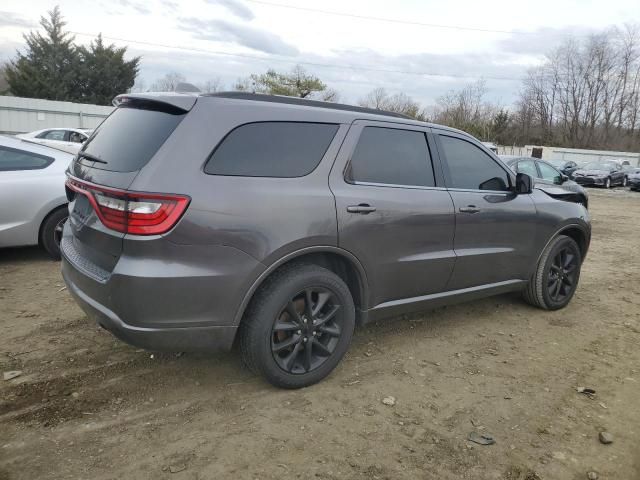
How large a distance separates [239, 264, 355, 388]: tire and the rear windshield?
3.33 ft

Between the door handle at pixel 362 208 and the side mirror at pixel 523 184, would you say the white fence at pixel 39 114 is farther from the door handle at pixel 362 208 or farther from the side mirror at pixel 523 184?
the door handle at pixel 362 208

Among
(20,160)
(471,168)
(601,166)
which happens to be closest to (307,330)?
(471,168)

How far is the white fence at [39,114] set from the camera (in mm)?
27250

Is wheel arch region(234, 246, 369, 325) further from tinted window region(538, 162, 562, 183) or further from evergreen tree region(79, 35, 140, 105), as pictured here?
evergreen tree region(79, 35, 140, 105)

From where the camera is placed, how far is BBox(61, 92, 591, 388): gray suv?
266cm

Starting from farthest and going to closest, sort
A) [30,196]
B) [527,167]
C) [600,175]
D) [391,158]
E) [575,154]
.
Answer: [575,154] < [600,175] < [527,167] < [30,196] < [391,158]

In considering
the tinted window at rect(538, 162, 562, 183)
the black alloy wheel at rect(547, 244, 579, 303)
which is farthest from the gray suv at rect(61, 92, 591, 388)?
the tinted window at rect(538, 162, 562, 183)

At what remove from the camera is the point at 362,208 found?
3299mm

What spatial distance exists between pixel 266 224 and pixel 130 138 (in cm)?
97

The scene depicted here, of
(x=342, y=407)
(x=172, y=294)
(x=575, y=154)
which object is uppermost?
(x=575, y=154)

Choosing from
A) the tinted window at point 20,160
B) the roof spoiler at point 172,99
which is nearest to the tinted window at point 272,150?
the roof spoiler at point 172,99

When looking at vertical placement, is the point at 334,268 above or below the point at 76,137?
below

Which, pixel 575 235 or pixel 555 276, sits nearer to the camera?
pixel 555 276

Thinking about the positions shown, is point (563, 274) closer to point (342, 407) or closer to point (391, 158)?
point (391, 158)
